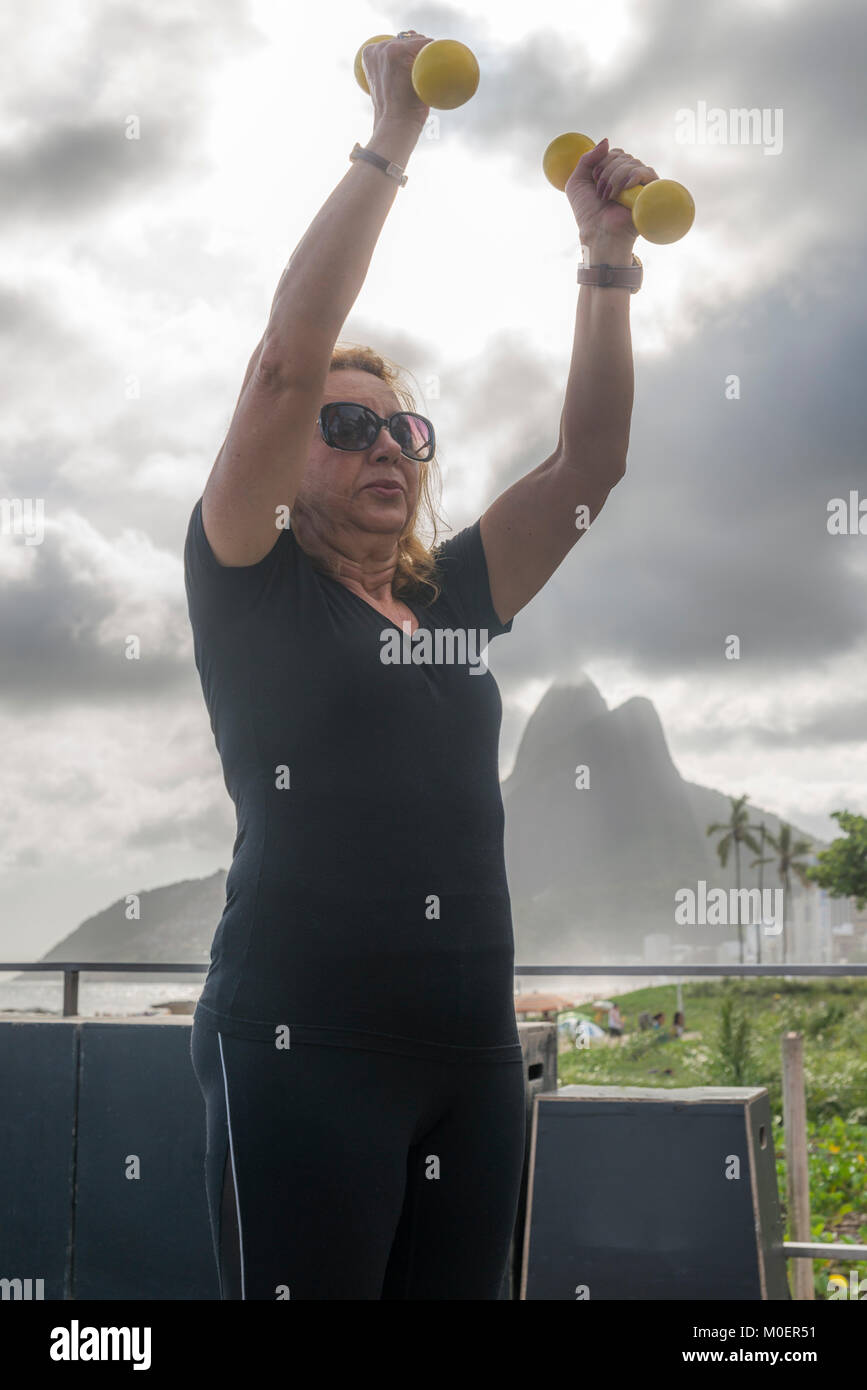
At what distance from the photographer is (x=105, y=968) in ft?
9.41

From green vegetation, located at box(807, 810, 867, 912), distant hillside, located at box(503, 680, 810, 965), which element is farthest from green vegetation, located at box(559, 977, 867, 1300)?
distant hillside, located at box(503, 680, 810, 965)

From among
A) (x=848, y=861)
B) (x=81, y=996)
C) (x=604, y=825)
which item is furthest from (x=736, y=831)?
(x=604, y=825)

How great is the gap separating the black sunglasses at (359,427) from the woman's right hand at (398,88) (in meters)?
0.33

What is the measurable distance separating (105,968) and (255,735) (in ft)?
6.26

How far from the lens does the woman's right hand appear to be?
4.17 ft

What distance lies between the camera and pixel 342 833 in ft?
3.81

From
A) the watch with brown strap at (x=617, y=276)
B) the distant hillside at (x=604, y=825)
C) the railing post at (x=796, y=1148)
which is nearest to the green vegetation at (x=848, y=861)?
the railing post at (x=796, y=1148)

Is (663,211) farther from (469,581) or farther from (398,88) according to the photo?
(469,581)

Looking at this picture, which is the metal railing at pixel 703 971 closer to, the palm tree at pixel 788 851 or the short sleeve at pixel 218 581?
the short sleeve at pixel 218 581

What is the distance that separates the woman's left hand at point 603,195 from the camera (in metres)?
1.56

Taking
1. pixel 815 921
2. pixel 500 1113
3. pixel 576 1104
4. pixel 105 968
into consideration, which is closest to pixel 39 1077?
pixel 105 968

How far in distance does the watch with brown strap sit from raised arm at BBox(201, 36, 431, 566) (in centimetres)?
49

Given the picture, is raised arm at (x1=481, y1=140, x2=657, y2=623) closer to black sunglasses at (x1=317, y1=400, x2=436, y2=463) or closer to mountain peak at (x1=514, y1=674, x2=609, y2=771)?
black sunglasses at (x1=317, y1=400, x2=436, y2=463)

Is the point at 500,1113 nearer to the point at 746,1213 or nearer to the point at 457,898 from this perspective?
the point at 457,898
